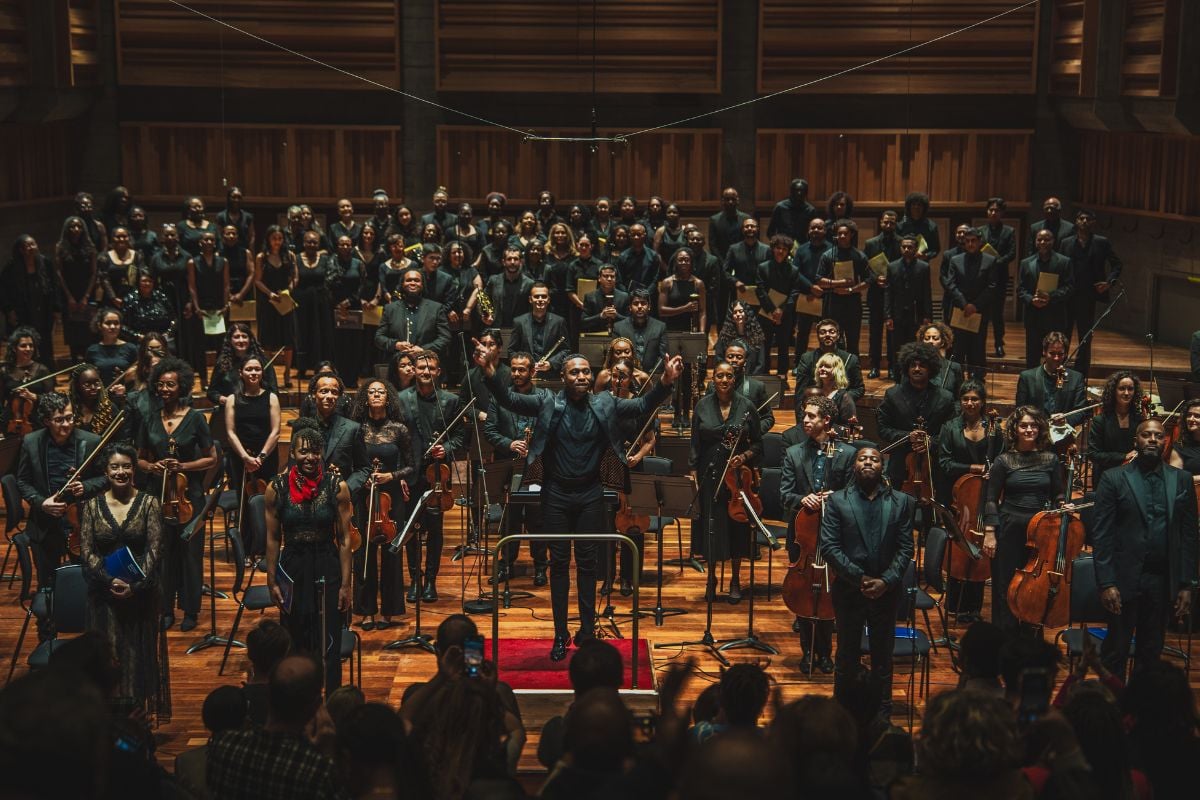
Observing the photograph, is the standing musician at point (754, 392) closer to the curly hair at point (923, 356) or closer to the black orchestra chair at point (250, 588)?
the curly hair at point (923, 356)

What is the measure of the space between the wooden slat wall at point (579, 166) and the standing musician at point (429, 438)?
308 inches

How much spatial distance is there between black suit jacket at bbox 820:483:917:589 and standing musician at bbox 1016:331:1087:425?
2.81 m

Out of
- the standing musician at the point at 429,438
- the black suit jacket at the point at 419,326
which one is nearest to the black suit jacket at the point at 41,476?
the standing musician at the point at 429,438

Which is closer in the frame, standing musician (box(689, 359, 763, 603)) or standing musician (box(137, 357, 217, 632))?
standing musician (box(137, 357, 217, 632))

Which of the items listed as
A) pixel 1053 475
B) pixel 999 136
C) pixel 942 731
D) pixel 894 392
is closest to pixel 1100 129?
pixel 999 136

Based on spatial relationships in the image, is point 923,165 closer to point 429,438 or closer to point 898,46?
point 898,46

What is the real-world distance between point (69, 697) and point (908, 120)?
46.2 feet

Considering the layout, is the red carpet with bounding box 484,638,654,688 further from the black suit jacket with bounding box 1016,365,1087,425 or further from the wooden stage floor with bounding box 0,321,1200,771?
the black suit jacket with bounding box 1016,365,1087,425

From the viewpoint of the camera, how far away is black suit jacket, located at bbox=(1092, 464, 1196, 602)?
6.72 meters

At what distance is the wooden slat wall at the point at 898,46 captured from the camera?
15.7 m

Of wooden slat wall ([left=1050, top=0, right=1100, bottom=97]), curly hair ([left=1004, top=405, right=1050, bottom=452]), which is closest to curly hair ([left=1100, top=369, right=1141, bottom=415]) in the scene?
curly hair ([left=1004, top=405, right=1050, bottom=452])

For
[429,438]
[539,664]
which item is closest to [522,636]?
[539,664]

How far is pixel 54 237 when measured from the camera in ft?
51.4

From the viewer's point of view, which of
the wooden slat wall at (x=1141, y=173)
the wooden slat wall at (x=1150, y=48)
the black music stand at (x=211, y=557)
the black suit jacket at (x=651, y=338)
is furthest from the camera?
the wooden slat wall at (x=1141, y=173)
